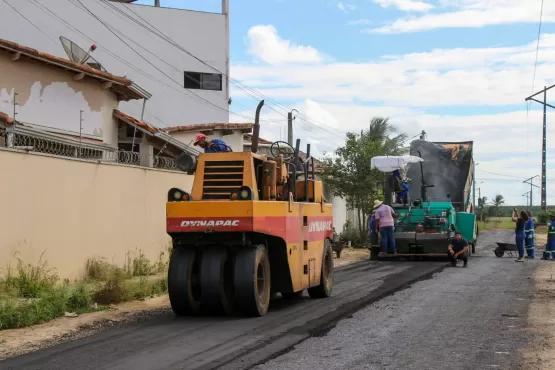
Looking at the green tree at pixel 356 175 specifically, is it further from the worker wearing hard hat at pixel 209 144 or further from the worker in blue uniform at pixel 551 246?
the worker wearing hard hat at pixel 209 144

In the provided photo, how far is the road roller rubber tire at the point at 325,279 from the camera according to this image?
1367 centimetres

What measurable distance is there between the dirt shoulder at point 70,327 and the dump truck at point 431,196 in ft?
37.1

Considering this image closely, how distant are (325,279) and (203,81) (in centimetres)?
2593

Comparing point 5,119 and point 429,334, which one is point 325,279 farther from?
point 5,119

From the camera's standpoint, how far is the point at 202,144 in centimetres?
1205

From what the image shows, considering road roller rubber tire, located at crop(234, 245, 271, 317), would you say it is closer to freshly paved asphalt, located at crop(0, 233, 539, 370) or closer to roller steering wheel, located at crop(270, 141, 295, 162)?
freshly paved asphalt, located at crop(0, 233, 539, 370)

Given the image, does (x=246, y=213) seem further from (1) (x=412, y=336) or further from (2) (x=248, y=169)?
(1) (x=412, y=336)

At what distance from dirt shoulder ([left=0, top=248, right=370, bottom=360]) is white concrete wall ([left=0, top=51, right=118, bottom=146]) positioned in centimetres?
839

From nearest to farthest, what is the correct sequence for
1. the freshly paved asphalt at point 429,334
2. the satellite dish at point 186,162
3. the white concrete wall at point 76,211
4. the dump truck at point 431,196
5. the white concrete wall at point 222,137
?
the freshly paved asphalt at point 429,334 → the satellite dish at point 186,162 → the white concrete wall at point 76,211 → the dump truck at point 431,196 → the white concrete wall at point 222,137

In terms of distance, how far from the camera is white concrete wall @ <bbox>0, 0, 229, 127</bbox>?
34406mm

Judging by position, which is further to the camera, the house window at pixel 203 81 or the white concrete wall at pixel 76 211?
the house window at pixel 203 81

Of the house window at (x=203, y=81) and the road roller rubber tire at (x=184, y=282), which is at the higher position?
the house window at (x=203, y=81)

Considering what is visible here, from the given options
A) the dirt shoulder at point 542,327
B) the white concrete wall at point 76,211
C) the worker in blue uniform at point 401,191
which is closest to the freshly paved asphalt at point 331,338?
the dirt shoulder at point 542,327

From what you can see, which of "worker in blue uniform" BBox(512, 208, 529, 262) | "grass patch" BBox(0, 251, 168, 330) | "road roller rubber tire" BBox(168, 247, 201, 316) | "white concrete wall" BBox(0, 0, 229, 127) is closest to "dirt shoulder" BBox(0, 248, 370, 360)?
"grass patch" BBox(0, 251, 168, 330)
